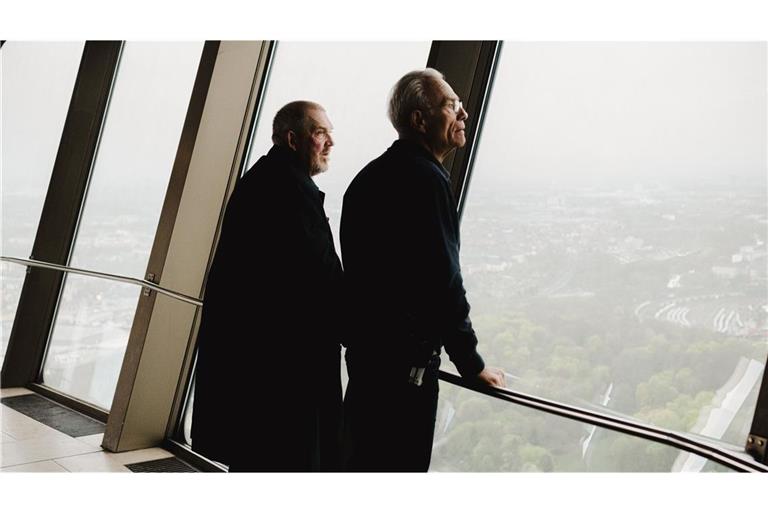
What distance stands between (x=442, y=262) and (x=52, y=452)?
9.63ft

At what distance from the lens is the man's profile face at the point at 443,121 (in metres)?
2.24

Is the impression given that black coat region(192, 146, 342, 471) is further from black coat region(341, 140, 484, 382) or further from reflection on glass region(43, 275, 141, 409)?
reflection on glass region(43, 275, 141, 409)

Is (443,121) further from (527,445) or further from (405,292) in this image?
(527,445)

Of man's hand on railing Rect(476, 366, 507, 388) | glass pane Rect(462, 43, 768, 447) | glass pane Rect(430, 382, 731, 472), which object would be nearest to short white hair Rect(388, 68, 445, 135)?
glass pane Rect(462, 43, 768, 447)

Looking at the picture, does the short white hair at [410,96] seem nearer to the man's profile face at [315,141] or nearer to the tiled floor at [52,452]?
the man's profile face at [315,141]

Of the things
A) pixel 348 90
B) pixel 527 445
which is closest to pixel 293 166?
pixel 348 90

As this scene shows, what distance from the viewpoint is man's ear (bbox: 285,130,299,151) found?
2514 mm

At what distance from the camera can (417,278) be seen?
6.81 feet

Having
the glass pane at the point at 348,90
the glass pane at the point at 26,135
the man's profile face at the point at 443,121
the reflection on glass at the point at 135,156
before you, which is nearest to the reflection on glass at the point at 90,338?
the reflection on glass at the point at 135,156

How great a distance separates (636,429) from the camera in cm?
189

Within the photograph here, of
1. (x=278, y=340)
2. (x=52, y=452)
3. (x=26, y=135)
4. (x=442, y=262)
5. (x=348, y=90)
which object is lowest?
(x=52, y=452)

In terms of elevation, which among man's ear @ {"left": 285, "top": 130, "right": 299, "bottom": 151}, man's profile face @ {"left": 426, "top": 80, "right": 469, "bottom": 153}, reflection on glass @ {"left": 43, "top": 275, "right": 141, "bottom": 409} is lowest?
reflection on glass @ {"left": 43, "top": 275, "right": 141, "bottom": 409}

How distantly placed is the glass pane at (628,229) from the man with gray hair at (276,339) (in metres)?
0.74
